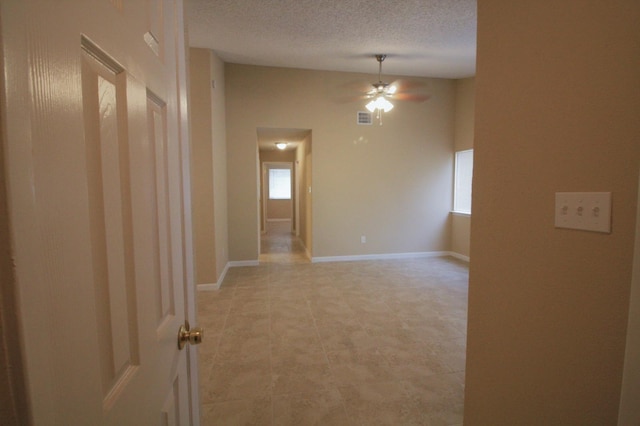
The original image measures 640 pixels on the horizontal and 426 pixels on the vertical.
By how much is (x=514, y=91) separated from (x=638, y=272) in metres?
0.76

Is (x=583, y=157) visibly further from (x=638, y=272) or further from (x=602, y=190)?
(x=638, y=272)

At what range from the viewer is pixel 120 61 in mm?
517

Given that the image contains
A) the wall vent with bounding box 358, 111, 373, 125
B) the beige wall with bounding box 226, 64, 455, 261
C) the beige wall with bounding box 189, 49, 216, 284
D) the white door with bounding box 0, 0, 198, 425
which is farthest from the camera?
the wall vent with bounding box 358, 111, 373, 125

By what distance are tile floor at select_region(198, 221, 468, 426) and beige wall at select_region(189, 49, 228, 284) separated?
0.49m

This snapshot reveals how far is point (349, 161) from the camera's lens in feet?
16.6

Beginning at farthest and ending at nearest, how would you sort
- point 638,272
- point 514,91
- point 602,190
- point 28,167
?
point 514,91
point 602,190
point 638,272
point 28,167

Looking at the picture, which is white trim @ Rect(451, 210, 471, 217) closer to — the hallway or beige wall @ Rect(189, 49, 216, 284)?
the hallway

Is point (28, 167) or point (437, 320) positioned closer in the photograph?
point (28, 167)

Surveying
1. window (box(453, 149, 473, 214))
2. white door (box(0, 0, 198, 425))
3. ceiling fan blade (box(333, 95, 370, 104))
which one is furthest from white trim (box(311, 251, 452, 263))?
white door (box(0, 0, 198, 425))

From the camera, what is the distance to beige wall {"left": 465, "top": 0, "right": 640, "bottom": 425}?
2.65ft

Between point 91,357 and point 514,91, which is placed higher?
point 514,91

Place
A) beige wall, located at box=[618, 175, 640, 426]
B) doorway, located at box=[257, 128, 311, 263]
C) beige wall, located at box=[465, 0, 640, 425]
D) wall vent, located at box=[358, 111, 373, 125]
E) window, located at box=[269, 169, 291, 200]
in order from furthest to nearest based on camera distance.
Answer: window, located at box=[269, 169, 291, 200], doorway, located at box=[257, 128, 311, 263], wall vent, located at box=[358, 111, 373, 125], beige wall, located at box=[465, 0, 640, 425], beige wall, located at box=[618, 175, 640, 426]

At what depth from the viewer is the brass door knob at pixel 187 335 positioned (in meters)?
0.85

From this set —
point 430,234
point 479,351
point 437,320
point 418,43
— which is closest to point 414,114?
point 418,43
